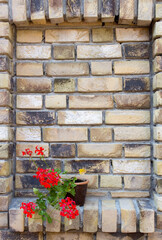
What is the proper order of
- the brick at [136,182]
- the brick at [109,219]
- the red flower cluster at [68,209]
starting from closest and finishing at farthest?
the red flower cluster at [68,209]
the brick at [109,219]
the brick at [136,182]

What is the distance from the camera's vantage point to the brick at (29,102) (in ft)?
4.98

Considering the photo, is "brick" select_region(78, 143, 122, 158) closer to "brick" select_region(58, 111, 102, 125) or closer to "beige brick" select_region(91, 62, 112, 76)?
"brick" select_region(58, 111, 102, 125)

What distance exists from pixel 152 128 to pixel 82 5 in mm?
829

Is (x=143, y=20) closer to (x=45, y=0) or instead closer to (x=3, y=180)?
(x=45, y=0)

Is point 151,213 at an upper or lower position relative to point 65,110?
lower

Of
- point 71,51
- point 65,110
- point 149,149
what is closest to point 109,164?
point 149,149

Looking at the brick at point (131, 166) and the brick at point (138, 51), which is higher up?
the brick at point (138, 51)

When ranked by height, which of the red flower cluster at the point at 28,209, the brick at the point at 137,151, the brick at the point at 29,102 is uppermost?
the brick at the point at 29,102

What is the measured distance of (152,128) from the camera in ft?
4.86

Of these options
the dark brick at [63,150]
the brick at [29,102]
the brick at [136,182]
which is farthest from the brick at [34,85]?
the brick at [136,182]

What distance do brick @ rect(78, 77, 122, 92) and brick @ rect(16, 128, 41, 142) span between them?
0.37 m

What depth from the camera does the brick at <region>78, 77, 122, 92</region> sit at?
4.94 feet

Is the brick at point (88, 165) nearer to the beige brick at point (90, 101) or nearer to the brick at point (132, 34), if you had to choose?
the beige brick at point (90, 101)

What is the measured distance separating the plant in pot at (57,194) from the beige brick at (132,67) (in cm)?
65
